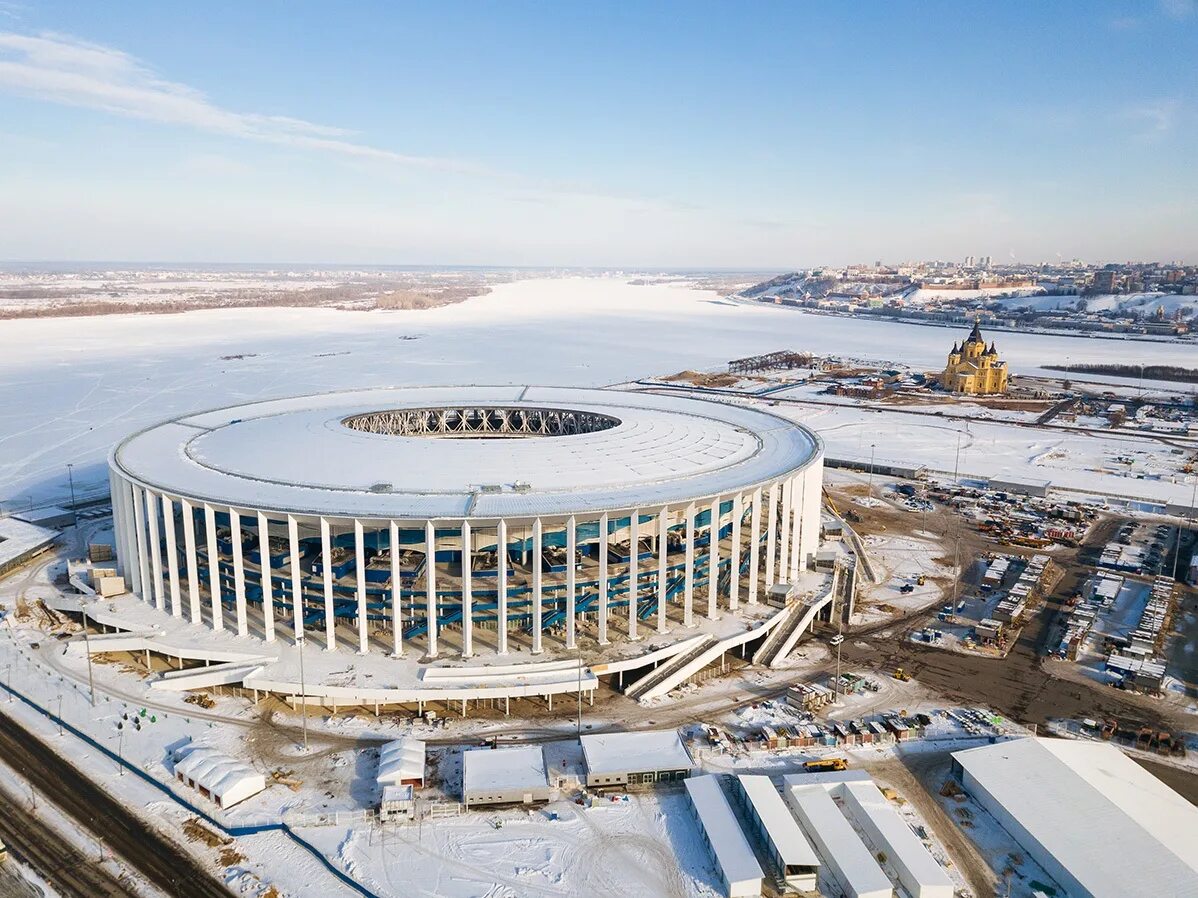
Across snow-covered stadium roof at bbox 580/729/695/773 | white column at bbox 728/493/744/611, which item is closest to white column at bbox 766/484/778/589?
white column at bbox 728/493/744/611

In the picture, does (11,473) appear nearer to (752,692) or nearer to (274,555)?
(274,555)

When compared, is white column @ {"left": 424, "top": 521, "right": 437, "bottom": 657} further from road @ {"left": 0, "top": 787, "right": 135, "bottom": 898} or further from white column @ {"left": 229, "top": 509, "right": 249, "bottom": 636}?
road @ {"left": 0, "top": 787, "right": 135, "bottom": 898}

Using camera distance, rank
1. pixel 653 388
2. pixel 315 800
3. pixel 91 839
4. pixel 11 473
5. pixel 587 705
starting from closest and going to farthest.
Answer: pixel 91 839 → pixel 315 800 → pixel 587 705 → pixel 11 473 → pixel 653 388

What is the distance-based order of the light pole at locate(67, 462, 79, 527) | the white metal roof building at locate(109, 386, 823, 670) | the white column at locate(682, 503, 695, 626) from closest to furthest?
the white metal roof building at locate(109, 386, 823, 670), the white column at locate(682, 503, 695, 626), the light pole at locate(67, 462, 79, 527)

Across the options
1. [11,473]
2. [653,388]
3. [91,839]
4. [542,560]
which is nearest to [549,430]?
[542,560]

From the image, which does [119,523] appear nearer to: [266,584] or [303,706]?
[266,584]

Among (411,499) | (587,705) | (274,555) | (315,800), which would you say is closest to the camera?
(315,800)
